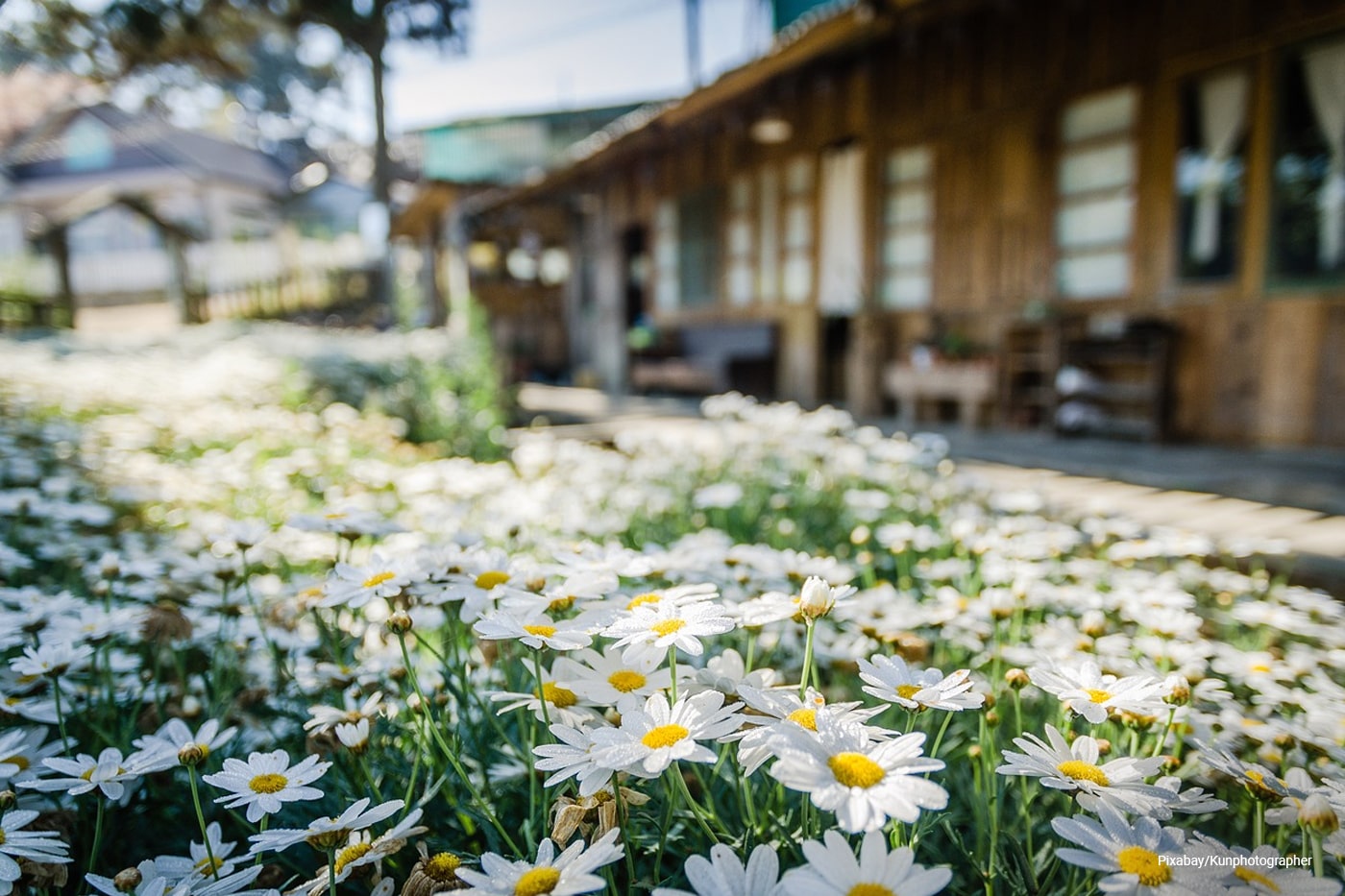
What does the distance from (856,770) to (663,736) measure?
15cm

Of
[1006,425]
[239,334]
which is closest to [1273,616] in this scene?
[1006,425]

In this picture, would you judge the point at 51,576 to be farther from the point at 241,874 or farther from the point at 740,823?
the point at 740,823

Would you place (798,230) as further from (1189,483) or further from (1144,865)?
(1144,865)

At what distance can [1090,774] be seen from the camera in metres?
0.62

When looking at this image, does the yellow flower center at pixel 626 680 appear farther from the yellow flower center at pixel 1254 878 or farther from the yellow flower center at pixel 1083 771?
the yellow flower center at pixel 1254 878

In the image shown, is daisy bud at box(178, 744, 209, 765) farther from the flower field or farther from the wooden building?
the wooden building

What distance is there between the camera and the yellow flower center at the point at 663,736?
60 cm

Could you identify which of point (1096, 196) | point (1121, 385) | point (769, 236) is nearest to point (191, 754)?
point (1121, 385)

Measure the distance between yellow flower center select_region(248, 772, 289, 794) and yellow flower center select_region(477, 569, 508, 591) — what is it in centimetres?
27

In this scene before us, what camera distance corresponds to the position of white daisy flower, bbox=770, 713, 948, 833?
51cm

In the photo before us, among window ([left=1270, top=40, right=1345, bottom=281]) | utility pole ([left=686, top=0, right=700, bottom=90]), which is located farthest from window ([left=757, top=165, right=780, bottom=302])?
utility pole ([left=686, top=0, right=700, bottom=90])

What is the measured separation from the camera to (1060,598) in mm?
1329

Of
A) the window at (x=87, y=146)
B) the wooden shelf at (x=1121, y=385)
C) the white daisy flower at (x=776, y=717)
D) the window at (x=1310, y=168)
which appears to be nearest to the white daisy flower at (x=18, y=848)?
the white daisy flower at (x=776, y=717)

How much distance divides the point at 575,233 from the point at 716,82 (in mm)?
6409
